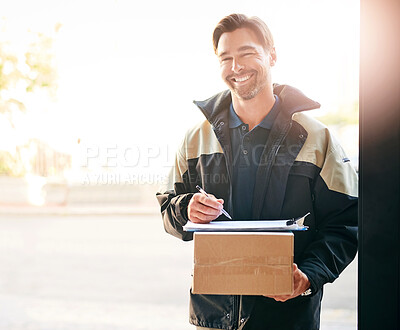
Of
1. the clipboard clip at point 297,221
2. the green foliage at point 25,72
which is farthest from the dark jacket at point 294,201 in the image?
the green foliage at point 25,72

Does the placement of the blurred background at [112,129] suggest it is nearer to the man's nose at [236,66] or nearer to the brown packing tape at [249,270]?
the man's nose at [236,66]

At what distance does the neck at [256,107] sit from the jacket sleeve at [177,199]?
252mm

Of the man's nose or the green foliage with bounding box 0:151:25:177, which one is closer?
the man's nose

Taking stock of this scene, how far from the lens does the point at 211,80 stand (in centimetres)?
223

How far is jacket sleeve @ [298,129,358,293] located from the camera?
1.63 m

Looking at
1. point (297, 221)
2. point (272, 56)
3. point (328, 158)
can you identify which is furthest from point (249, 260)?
point (272, 56)

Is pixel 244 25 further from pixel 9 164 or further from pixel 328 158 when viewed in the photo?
pixel 9 164

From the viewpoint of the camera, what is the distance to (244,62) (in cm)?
173

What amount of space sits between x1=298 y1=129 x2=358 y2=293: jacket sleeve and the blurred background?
44 cm

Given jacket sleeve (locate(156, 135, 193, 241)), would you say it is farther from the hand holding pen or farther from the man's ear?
the man's ear

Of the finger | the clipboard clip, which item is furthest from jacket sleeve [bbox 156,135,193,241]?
the clipboard clip

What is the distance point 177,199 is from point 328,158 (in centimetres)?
55

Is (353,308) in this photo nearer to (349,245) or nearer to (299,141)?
(349,245)

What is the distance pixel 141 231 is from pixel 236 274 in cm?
170
